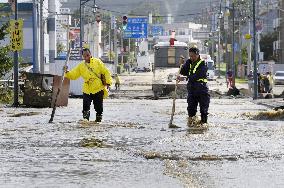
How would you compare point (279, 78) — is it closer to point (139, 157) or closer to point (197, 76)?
point (197, 76)

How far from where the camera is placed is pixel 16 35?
98.2 feet

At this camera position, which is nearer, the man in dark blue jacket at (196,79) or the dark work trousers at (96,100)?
the man in dark blue jacket at (196,79)

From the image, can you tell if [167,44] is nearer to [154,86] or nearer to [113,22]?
[154,86]

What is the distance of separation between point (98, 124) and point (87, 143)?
4.78 m

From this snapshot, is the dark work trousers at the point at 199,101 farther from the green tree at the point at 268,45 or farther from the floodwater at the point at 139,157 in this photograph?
the green tree at the point at 268,45

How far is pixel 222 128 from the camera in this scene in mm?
16172

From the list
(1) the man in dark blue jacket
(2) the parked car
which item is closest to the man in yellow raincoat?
(1) the man in dark blue jacket

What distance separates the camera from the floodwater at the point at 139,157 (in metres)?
8.35

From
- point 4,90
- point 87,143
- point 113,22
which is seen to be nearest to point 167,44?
point 4,90

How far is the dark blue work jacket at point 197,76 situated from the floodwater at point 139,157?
6.95ft

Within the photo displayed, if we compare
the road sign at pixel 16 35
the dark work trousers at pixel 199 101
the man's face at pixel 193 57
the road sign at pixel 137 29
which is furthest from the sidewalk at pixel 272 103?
the road sign at pixel 137 29

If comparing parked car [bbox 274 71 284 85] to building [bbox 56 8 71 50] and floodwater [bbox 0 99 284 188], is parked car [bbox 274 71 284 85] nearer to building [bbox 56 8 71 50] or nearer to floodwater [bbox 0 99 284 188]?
building [bbox 56 8 71 50]

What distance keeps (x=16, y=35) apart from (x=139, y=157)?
20.1 m

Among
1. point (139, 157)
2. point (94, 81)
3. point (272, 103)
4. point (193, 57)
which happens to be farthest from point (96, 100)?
point (272, 103)
